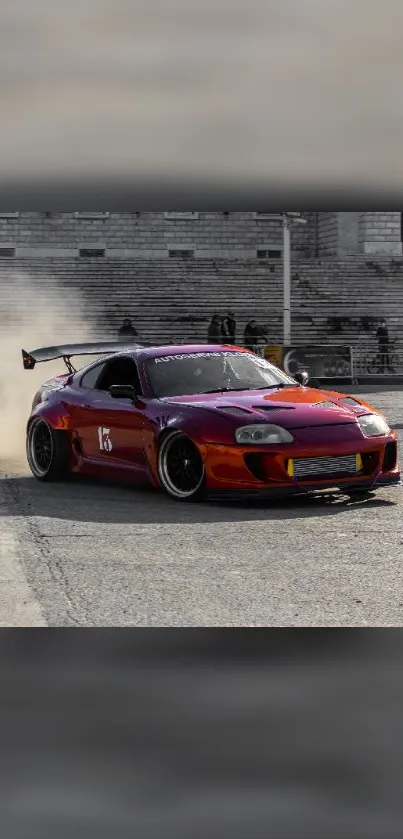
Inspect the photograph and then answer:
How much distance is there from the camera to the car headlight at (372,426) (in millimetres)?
9461

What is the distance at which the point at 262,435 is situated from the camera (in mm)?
9164

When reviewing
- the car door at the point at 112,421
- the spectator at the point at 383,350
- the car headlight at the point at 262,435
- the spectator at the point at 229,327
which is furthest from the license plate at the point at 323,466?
the spectator at the point at 229,327

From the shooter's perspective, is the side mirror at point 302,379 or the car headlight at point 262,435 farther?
the side mirror at point 302,379

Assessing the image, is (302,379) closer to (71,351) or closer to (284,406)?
(284,406)

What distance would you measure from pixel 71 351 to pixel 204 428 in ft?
8.99

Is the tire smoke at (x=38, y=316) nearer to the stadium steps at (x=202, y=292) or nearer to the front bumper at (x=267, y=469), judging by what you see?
the stadium steps at (x=202, y=292)

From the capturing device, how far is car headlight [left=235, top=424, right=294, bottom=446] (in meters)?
9.13

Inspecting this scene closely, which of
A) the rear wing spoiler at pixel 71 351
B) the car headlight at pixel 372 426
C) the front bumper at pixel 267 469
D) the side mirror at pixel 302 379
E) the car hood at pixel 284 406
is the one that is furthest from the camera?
the rear wing spoiler at pixel 71 351

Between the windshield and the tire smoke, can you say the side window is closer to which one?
the windshield

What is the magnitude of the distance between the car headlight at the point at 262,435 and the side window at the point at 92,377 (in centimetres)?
217

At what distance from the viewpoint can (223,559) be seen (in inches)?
279

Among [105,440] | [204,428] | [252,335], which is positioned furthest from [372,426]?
[252,335]

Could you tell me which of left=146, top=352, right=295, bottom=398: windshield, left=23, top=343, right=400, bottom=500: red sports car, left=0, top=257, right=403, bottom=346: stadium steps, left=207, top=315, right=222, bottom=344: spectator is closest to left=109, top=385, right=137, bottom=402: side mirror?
left=23, top=343, right=400, bottom=500: red sports car

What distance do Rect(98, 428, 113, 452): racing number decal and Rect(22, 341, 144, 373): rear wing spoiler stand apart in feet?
4.66
